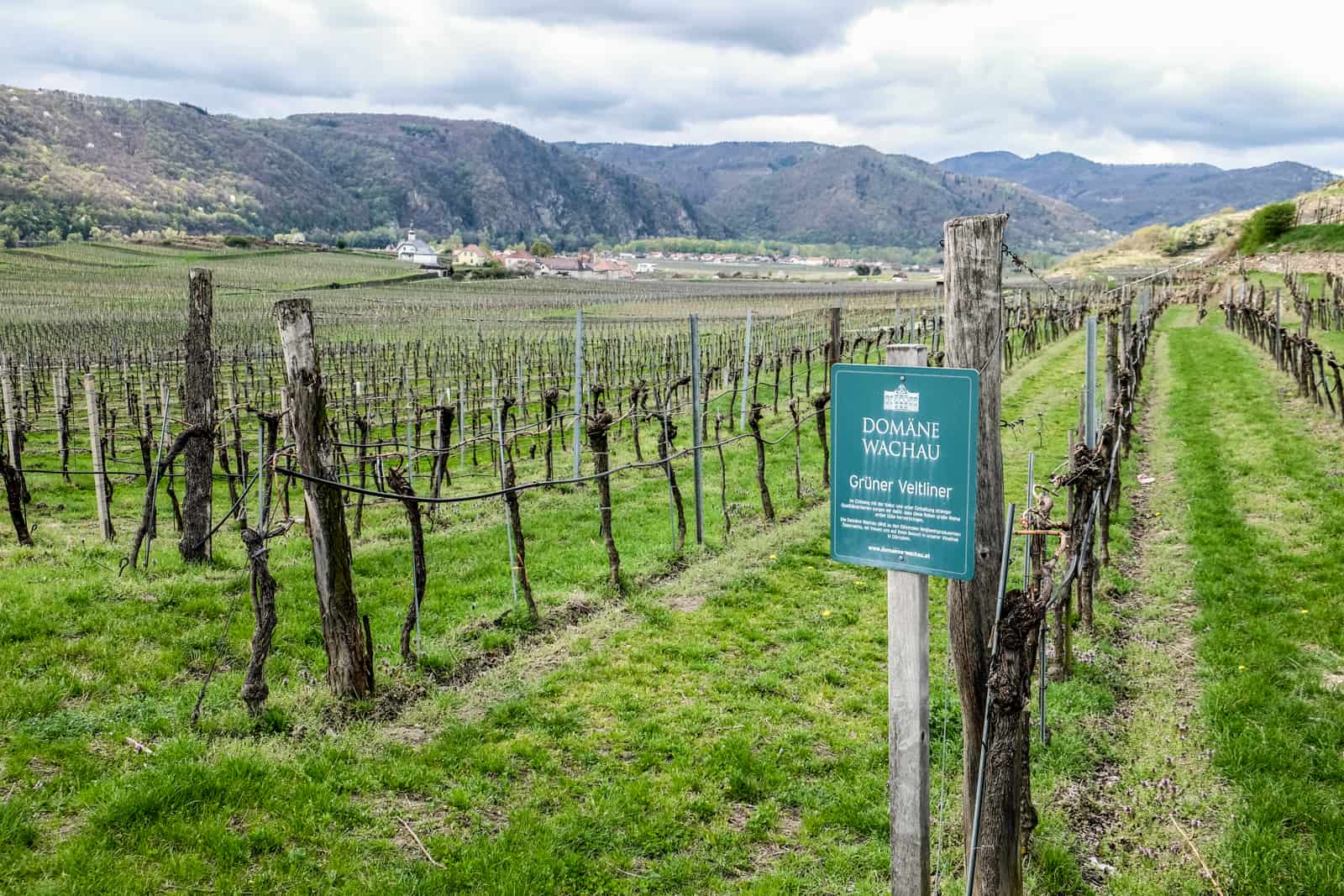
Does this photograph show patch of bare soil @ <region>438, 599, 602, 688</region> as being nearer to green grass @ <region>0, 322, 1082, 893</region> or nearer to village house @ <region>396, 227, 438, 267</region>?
green grass @ <region>0, 322, 1082, 893</region>

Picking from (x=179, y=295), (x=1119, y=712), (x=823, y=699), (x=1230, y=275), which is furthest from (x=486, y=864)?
(x=179, y=295)

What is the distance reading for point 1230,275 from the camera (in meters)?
53.0

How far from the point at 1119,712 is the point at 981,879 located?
317cm

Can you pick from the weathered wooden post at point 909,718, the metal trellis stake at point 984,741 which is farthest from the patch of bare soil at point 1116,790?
the weathered wooden post at point 909,718

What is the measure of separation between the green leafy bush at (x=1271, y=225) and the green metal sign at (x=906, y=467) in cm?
7291

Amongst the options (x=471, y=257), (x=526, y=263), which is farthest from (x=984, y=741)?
(x=526, y=263)

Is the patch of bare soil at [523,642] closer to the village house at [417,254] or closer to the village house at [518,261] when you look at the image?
the village house at [417,254]

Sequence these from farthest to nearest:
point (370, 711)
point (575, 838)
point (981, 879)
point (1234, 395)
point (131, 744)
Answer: point (1234, 395) < point (370, 711) < point (131, 744) < point (575, 838) < point (981, 879)

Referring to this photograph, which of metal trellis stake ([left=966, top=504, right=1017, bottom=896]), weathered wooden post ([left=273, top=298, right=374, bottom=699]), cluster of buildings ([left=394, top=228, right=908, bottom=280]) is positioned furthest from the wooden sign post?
cluster of buildings ([left=394, top=228, right=908, bottom=280])

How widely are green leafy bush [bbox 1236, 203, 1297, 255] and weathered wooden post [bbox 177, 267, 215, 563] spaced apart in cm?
7149

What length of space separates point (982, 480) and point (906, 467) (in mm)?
601

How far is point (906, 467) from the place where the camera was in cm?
329

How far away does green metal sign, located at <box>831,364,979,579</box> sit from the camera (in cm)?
315

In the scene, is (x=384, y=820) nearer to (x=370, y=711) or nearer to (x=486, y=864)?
(x=486, y=864)
